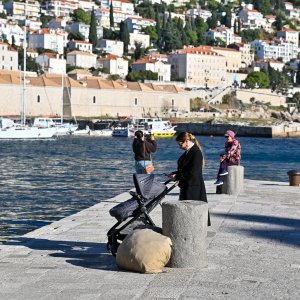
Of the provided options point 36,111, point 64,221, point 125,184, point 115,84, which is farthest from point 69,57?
point 64,221

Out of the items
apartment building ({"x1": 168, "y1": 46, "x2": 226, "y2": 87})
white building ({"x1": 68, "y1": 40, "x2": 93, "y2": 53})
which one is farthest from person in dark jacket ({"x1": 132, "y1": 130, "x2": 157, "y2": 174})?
white building ({"x1": 68, "y1": 40, "x2": 93, "y2": 53})

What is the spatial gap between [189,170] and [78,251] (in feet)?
4.32

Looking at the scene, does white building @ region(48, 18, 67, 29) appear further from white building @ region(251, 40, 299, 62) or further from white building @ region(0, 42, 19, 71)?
white building @ region(251, 40, 299, 62)

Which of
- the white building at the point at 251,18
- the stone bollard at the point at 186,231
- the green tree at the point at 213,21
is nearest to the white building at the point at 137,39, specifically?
the green tree at the point at 213,21

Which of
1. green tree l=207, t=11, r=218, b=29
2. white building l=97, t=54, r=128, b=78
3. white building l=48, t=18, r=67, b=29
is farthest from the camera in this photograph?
green tree l=207, t=11, r=218, b=29

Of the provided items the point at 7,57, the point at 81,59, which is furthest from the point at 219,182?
the point at 81,59

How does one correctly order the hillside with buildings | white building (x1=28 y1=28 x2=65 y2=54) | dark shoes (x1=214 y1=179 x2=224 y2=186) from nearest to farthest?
dark shoes (x1=214 y1=179 x2=224 y2=186) → the hillside with buildings → white building (x1=28 y1=28 x2=65 y2=54)

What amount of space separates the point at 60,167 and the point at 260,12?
16641cm

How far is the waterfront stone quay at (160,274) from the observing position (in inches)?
225

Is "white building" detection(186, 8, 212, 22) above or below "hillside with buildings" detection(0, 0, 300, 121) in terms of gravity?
above

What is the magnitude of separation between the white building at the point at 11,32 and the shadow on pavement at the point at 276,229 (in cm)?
11503

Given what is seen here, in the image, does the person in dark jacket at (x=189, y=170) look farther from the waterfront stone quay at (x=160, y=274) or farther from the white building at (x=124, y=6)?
the white building at (x=124, y=6)

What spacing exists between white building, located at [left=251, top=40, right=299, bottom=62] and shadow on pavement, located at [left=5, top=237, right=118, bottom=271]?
150336 millimetres

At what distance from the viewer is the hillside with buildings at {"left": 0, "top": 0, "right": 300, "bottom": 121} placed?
89938 millimetres
